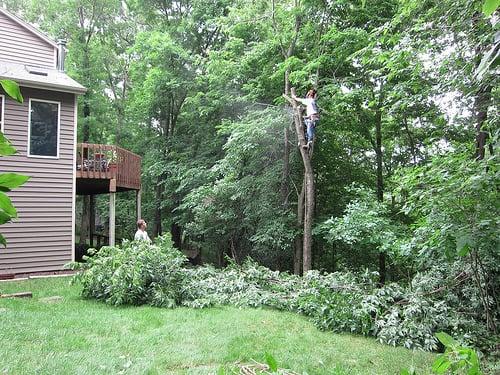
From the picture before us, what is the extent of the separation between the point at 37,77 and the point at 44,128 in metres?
A: 1.34

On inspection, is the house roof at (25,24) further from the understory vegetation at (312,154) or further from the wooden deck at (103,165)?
the understory vegetation at (312,154)

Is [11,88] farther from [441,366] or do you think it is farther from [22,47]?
[22,47]

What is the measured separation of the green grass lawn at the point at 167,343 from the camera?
3902 millimetres

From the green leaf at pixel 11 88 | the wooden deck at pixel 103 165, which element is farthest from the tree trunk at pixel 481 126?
the wooden deck at pixel 103 165

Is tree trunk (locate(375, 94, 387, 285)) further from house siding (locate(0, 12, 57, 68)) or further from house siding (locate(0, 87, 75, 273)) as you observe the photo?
house siding (locate(0, 12, 57, 68))

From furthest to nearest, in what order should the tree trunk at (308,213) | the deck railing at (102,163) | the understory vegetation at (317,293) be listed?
the deck railing at (102,163)
the tree trunk at (308,213)
the understory vegetation at (317,293)

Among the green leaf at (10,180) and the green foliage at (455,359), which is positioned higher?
the green leaf at (10,180)

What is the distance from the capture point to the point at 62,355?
13.2ft

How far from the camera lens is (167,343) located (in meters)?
4.67

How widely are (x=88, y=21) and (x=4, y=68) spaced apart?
1134 cm

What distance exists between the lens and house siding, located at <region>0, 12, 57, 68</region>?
1049 cm

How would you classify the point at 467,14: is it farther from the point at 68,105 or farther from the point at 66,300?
the point at 68,105

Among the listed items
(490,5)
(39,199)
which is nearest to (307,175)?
(39,199)

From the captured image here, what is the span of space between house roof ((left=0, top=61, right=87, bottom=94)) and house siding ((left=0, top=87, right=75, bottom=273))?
0.28 m
